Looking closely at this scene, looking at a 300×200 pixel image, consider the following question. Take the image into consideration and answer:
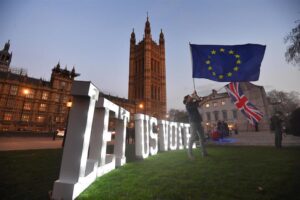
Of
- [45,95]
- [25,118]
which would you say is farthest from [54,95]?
[25,118]

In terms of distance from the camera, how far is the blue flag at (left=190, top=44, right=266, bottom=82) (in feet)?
24.0

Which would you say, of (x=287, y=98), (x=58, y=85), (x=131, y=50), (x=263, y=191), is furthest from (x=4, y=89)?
(x=287, y=98)

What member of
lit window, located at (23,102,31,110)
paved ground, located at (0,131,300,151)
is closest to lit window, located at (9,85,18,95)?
lit window, located at (23,102,31,110)

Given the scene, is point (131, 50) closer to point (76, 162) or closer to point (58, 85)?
point (58, 85)

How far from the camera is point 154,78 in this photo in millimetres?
70688

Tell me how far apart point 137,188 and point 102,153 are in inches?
65.4

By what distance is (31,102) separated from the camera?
142 ft

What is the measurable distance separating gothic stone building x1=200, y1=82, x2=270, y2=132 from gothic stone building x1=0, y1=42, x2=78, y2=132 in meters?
41.7

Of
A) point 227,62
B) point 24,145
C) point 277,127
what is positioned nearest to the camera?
point 227,62

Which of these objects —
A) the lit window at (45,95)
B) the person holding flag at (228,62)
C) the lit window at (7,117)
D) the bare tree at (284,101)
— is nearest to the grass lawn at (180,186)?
the person holding flag at (228,62)

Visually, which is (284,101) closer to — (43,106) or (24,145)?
(24,145)

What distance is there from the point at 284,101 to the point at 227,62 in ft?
193

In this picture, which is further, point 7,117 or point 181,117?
point 181,117

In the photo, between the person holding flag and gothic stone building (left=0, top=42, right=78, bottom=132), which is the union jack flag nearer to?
the person holding flag
